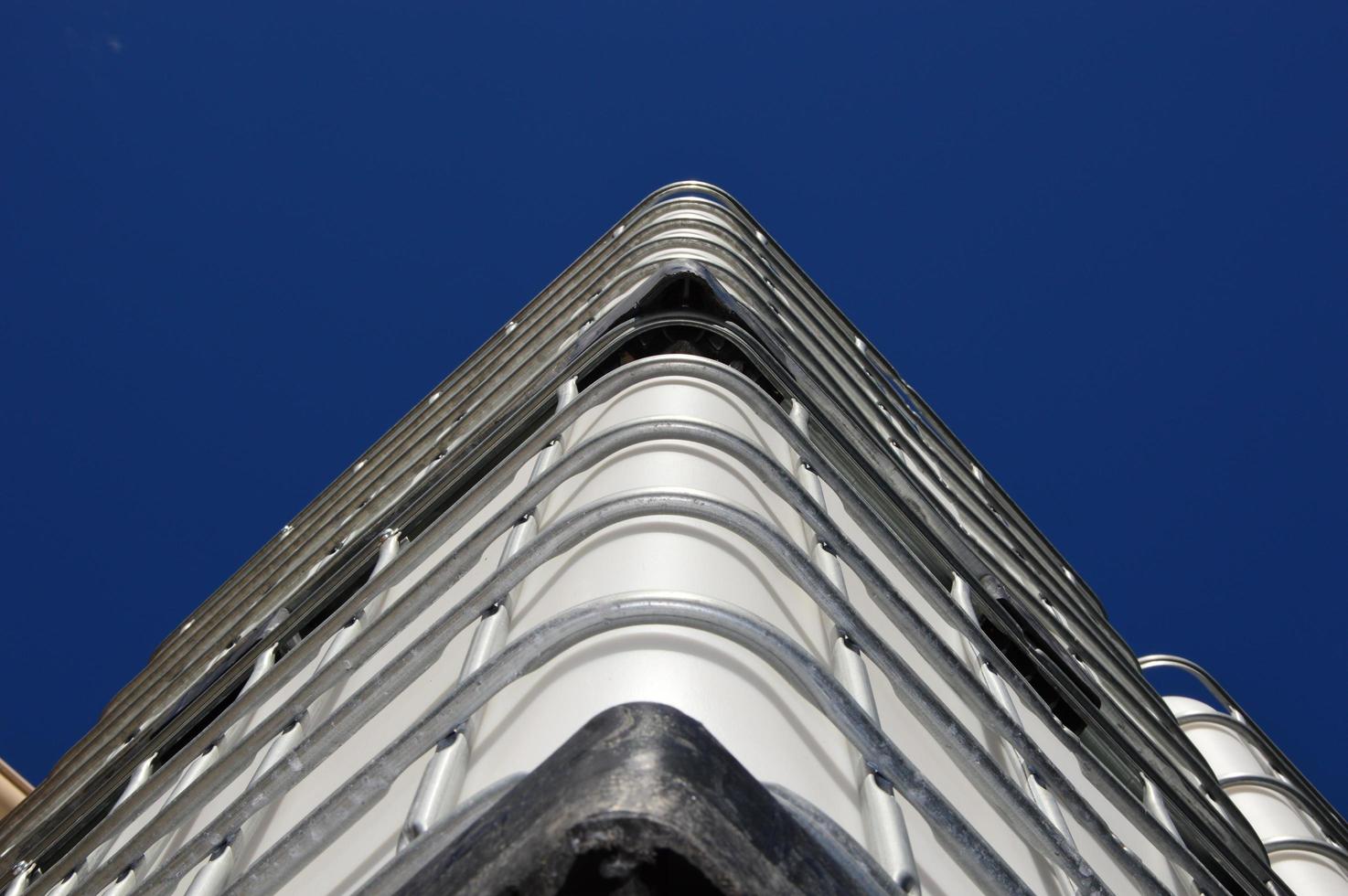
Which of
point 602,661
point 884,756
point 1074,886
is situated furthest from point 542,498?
point 1074,886

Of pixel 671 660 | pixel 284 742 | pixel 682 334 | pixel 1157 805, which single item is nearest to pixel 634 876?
pixel 671 660

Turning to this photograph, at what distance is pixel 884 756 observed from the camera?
2.12 metres

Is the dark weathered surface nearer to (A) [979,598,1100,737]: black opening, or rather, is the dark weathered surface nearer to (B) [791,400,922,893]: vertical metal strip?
(B) [791,400,922,893]: vertical metal strip

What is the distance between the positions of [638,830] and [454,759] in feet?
3.11

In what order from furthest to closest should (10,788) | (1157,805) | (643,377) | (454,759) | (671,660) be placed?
(10,788), (1157,805), (643,377), (454,759), (671,660)

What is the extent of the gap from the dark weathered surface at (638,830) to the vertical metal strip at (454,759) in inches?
17.3

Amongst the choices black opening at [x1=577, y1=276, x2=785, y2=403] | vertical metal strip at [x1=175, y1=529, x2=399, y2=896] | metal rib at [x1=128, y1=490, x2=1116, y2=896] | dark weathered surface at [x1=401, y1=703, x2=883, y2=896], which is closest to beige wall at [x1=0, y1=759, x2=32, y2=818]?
vertical metal strip at [x1=175, y1=529, x2=399, y2=896]

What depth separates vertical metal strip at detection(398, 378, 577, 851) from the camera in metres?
1.97

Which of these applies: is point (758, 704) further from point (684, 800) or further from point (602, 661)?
point (684, 800)

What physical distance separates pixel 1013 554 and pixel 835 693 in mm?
5333

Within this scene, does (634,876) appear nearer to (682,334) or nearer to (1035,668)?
(682,334)

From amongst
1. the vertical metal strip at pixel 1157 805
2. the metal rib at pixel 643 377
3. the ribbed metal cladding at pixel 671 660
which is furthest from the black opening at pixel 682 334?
the vertical metal strip at pixel 1157 805

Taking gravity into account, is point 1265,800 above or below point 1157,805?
above

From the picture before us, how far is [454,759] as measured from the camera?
7.05ft
